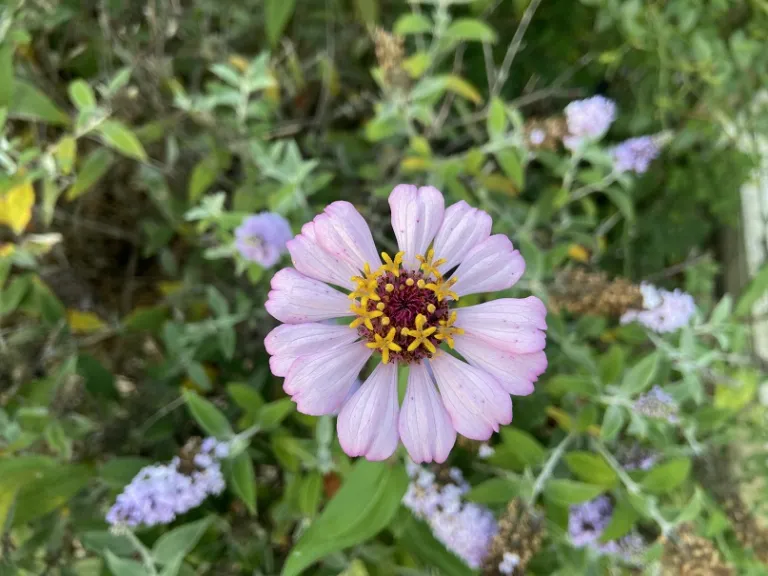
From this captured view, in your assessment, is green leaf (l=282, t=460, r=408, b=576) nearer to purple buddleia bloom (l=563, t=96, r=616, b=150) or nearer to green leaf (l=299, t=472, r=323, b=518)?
green leaf (l=299, t=472, r=323, b=518)

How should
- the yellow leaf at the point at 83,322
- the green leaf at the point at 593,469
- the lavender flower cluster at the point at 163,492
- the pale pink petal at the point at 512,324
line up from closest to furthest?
1. the pale pink petal at the point at 512,324
2. the lavender flower cluster at the point at 163,492
3. the green leaf at the point at 593,469
4. the yellow leaf at the point at 83,322

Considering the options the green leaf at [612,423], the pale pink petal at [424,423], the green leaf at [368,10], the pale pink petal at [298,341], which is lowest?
the green leaf at [612,423]

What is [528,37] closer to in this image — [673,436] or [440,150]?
[440,150]

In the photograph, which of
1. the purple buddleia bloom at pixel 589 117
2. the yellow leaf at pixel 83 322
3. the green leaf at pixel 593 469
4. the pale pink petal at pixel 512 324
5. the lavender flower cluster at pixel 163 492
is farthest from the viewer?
the yellow leaf at pixel 83 322

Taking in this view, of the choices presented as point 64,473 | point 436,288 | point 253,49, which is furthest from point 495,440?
point 253,49

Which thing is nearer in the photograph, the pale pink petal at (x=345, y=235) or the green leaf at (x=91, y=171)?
the pale pink petal at (x=345, y=235)

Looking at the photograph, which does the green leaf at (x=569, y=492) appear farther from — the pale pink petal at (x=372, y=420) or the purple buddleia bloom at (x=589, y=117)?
the purple buddleia bloom at (x=589, y=117)

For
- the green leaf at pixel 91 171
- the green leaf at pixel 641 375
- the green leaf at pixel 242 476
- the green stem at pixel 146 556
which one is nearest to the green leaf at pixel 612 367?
the green leaf at pixel 641 375
